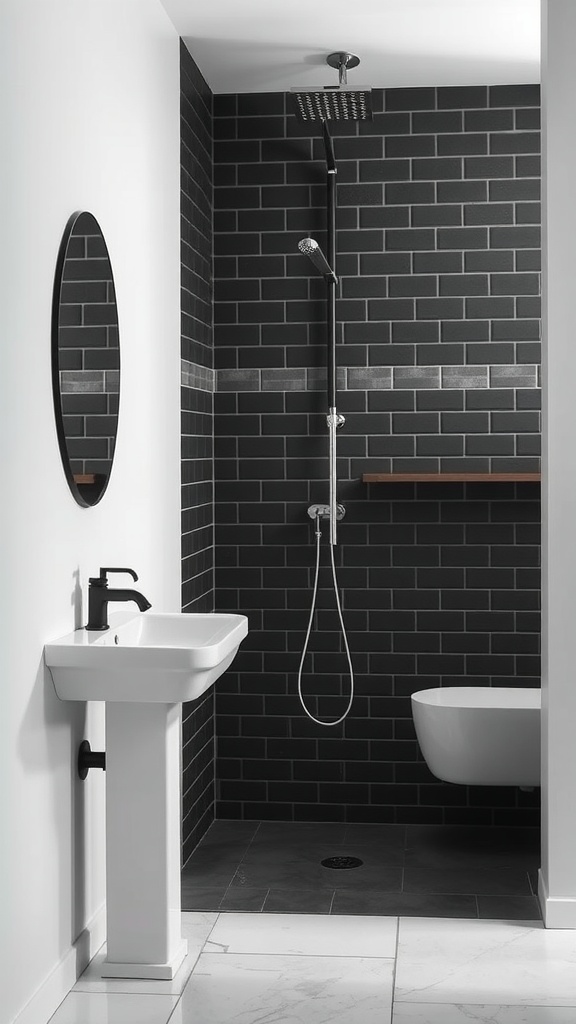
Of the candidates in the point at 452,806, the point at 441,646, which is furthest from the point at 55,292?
the point at 452,806

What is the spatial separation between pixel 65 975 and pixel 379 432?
2.60 m

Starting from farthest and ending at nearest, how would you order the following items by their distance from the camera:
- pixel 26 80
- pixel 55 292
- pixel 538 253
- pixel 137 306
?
pixel 538 253 < pixel 137 306 < pixel 55 292 < pixel 26 80

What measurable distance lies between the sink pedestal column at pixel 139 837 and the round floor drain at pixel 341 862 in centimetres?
124

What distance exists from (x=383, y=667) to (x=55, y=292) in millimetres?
2494

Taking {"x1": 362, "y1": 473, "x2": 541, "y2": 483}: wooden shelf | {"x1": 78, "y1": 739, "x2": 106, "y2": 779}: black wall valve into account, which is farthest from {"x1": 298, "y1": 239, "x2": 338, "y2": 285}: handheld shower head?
{"x1": 78, "y1": 739, "x2": 106, "y2": 779}: black wall valve

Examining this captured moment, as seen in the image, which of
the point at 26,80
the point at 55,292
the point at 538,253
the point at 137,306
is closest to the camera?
the point at 26,80

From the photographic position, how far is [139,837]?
3.17m

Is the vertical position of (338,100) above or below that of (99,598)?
above

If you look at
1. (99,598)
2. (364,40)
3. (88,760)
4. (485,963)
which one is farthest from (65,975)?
(364,40)

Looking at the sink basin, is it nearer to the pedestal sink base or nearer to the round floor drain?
the pedestal sink base

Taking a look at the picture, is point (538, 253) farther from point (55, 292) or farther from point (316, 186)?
point (55, 292)

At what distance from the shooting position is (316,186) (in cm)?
494

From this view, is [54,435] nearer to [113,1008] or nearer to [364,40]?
[113,1008]

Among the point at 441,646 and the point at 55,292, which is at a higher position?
the point at 55,292
